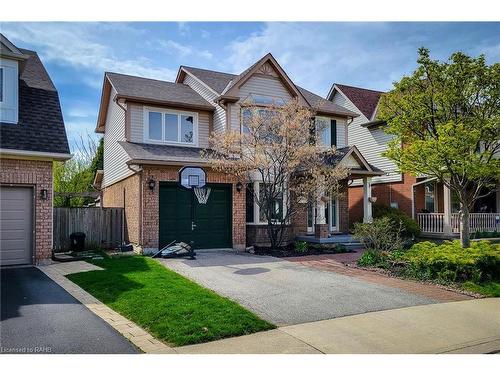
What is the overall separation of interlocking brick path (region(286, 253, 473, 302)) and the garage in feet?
23.3

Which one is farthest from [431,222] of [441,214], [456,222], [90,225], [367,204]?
[90,225]

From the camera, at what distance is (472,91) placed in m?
11.0

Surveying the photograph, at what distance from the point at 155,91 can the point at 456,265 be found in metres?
11.4

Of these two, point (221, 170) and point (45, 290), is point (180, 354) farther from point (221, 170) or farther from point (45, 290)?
point (221, 170)

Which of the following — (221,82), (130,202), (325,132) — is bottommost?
(130,202)

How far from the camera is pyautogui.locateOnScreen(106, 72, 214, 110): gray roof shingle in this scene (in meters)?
14.6

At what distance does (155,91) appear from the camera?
15523 millimetres

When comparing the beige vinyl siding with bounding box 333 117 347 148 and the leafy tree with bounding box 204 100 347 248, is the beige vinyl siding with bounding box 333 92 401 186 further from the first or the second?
the leafy tree with bounding box 204 100 347 248

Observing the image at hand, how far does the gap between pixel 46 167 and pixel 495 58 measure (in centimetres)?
1163

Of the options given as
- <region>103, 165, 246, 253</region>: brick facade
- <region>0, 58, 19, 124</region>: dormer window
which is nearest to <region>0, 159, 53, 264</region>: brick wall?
<region>0, 58, 19, 124</region>: dormer window

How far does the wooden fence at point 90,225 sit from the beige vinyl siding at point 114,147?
1589 mm

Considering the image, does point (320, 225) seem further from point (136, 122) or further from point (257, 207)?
point (136, 122)
